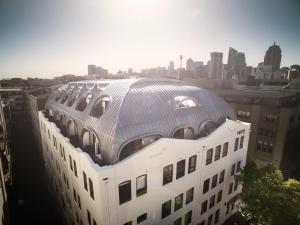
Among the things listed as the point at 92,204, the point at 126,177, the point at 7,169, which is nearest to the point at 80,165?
the point at 92,204

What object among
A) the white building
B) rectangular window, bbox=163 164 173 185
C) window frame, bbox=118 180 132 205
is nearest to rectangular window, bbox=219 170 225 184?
the white building

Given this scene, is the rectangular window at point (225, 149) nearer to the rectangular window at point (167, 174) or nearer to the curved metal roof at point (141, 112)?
the curved metal roof at point (141, 112)

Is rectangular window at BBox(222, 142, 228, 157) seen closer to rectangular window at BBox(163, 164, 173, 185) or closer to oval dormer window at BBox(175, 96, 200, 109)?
oval dormer window at BBox(175, 96, 200, 109)

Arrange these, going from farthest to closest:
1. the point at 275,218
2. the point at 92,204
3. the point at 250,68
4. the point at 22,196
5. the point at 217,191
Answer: the point at 250,68 < the point at 22,196 < the point at 217,191 < the point at 275,218 < the point at 92,204

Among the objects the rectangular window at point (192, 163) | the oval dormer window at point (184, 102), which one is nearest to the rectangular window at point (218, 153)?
the rectangular window at point (192, 163)

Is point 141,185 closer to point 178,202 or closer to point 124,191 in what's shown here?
point 124,191

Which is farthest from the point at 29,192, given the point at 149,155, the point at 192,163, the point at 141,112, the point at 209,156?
the point at 209,156

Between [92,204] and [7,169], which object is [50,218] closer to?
[7,169]
